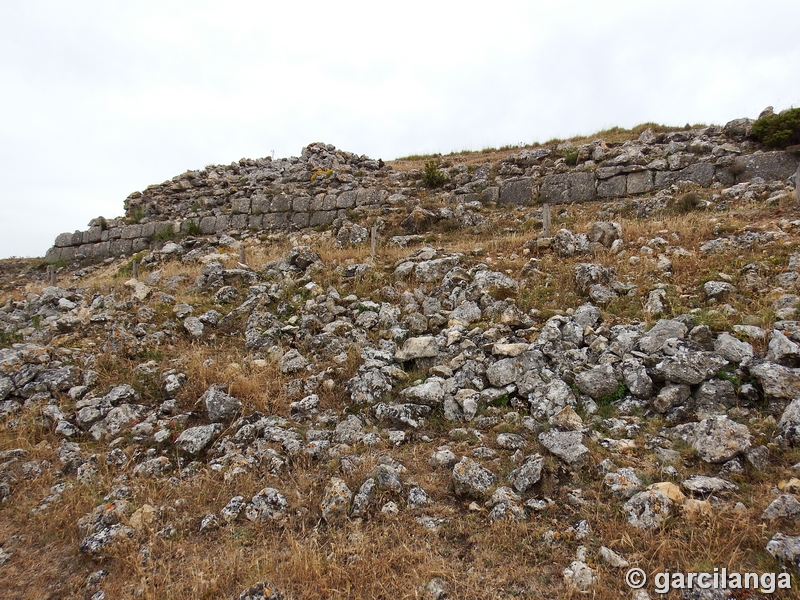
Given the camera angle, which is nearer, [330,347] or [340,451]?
[340,451]

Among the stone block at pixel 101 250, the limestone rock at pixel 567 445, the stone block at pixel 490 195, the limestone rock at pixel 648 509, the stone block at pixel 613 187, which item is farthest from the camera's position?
the stone block at pixel 101 250

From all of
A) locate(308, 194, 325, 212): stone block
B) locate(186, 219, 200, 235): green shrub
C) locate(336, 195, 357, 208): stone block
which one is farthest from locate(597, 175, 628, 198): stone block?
locate(186, 219, 200, 235): green shrub

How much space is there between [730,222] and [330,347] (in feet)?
24.6

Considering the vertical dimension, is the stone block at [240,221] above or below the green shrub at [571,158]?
below

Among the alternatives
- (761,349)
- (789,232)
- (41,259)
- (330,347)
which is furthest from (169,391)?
(41,259)

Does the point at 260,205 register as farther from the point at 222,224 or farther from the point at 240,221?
the point at 222,224

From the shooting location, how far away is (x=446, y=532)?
12.3 feet

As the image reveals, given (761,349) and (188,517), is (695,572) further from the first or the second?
(188,517)

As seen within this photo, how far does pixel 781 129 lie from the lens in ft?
38.0

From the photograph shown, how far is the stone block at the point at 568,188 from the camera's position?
12961mm

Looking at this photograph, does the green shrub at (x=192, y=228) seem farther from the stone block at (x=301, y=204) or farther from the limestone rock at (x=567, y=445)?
the limestone rock at (x=567, y=445)

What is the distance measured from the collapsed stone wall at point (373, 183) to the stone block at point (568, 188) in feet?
0.09

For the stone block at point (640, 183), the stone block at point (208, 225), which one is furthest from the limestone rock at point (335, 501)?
the stone block at point (208, 225)

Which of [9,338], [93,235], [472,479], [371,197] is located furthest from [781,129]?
[93,235]
